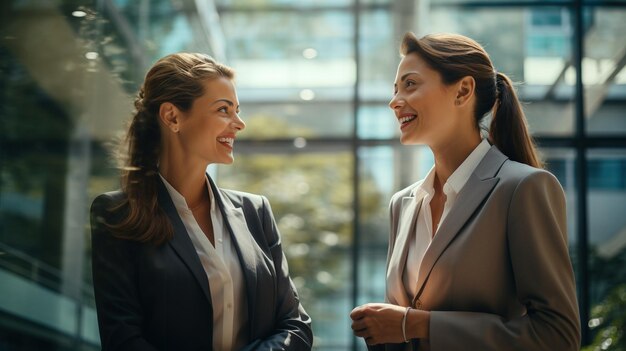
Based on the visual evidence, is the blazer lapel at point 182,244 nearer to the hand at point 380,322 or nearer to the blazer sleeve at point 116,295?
the blazer sleeve at point 116,295

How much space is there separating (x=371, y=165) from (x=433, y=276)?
15.5ft

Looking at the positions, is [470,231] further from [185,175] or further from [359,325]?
[185,175]

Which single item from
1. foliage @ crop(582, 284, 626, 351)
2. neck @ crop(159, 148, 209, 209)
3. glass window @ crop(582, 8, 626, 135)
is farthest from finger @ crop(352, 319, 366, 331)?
glass window @ crop(582, 8, 626, 135)

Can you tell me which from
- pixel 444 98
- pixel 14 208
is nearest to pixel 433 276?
pixel 444 98

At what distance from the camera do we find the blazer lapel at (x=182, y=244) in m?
2.48

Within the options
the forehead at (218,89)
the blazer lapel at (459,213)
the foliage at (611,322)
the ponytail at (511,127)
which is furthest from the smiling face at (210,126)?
the foliage at (611,322)

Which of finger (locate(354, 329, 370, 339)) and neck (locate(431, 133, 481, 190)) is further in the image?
neck (locate(431, 133, 481, 190))

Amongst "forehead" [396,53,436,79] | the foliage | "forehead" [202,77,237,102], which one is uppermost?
"forehead" [396,53,436,79]

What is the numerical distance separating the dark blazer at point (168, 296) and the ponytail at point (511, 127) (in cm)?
87

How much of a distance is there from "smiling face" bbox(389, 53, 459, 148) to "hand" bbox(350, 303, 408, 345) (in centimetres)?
56

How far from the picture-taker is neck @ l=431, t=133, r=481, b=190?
8.66 feet

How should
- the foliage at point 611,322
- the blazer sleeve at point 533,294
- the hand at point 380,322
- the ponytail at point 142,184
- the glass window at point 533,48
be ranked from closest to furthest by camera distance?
the blazer sleeve at point 533,294
the hand at point 380,322
the ponytail at point 142,184
the foliage at point 611,322
the glass window at point 533,48

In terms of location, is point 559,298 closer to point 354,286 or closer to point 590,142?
point 354,286

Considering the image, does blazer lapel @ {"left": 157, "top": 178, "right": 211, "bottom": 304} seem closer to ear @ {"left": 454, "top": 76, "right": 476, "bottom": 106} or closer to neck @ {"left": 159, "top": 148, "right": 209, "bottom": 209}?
neck @ {"left": 159, "top": 148, "right": 209, "bottom": 209}
